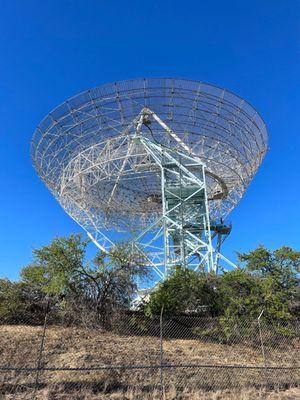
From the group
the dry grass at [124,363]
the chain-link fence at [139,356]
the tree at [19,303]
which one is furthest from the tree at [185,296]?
the tree at [19,303]

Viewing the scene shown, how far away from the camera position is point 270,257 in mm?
17484

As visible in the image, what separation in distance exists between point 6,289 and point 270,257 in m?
12.1

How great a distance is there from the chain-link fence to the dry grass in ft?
0.07

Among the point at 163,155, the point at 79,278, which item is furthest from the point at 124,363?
the point at 163,155

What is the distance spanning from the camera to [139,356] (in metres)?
11.5

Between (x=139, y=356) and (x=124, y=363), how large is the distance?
0.93m

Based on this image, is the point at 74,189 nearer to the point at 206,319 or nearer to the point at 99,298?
the point at 99,298

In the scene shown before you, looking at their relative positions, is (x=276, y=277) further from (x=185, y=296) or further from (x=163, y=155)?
(x=163, y=155)

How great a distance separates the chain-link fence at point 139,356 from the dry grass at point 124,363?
0.9 inches

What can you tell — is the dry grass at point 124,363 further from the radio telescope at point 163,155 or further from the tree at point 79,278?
the radio telescope at point 163,155

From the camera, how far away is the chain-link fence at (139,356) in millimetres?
8711

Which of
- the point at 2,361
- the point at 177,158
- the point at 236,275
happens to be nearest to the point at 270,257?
the point at 236,275

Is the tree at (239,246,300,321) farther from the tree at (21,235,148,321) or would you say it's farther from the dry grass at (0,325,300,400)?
the tree at (21,235,148,321)

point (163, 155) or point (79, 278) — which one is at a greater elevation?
point (163, 155)
